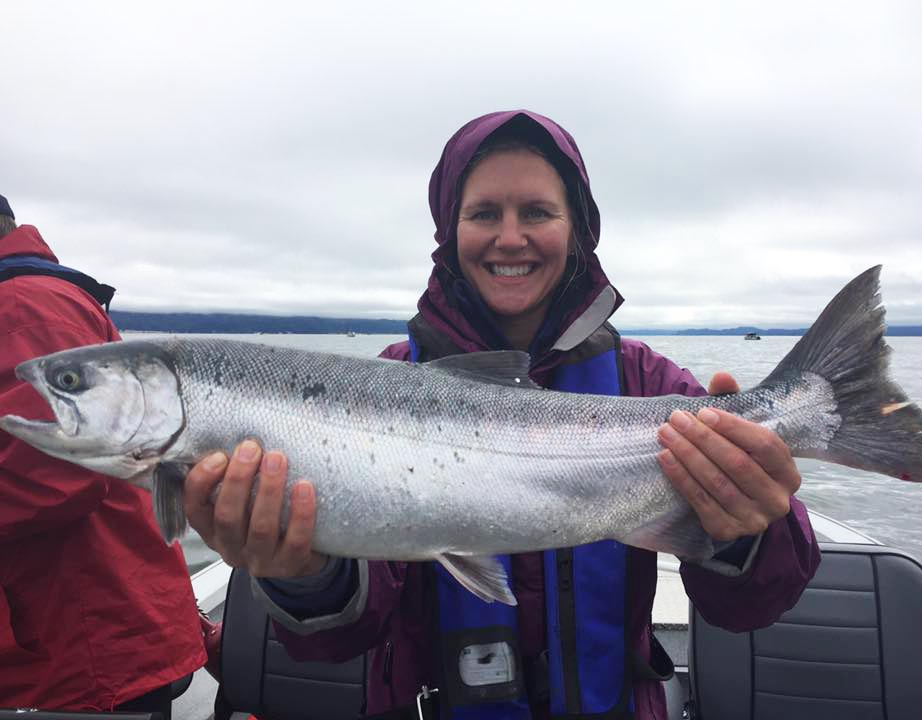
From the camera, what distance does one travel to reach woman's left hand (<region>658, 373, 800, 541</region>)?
2.48 meters

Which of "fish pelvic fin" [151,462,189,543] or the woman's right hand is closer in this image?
the woman's right hand

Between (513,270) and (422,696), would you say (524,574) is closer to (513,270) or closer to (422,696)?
(422,696)

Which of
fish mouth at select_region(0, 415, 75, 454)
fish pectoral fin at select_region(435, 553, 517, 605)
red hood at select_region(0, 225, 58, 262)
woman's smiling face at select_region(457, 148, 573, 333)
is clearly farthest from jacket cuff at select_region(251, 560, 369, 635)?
red hood at select_region(0, 225, 58, 262)

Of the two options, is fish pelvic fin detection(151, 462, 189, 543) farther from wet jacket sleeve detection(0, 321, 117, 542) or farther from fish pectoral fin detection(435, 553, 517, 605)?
fish pectoral fin detection(435, 553, 517, 605)

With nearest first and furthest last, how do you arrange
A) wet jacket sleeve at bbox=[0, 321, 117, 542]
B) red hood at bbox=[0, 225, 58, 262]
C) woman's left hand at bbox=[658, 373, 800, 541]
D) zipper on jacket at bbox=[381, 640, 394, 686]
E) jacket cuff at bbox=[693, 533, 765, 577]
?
woman's left hand at bbox=[658, 373, 800, 541], jacket cuff at bbox=[693, 533, 765, 577], zipper on jacket at bbox=[381, 640, 394, 686], wet jacket sleeve at bbox=[0, 321, 117, 542], red hood at bbox=[0, 225, 58, 262]

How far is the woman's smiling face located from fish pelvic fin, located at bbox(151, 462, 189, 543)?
70.4 inches

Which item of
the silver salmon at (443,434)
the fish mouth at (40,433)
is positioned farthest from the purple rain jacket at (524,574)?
the fish mouth at (40,433)

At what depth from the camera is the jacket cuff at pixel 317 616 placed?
262cm

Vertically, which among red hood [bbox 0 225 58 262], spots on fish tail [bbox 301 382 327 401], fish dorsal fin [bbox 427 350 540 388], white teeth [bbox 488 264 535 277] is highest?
red hood [bbox 0 225 58 262]

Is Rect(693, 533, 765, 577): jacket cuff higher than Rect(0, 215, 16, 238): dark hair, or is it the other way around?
Rect(0, 215, 16, 238): dark hair

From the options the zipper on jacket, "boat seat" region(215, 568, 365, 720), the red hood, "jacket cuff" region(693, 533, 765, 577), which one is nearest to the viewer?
"jacket cuff" region(693, 533, 765, 577)

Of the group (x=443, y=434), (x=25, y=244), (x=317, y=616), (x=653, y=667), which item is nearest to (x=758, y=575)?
(x=653, y=667)

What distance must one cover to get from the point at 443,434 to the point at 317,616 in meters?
0.98

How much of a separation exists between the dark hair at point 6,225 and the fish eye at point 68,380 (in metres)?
1.90
